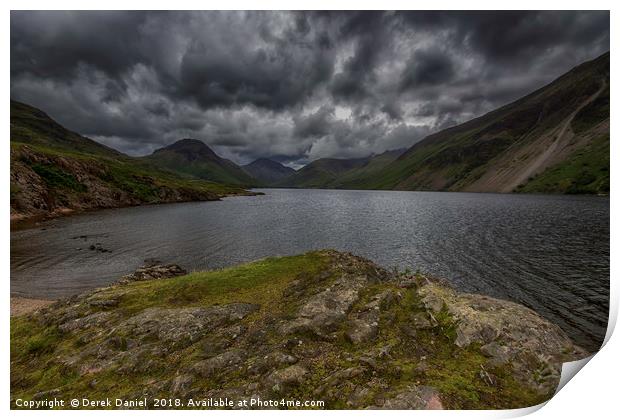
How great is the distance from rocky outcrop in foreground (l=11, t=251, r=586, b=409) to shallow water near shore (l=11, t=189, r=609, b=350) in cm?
1665

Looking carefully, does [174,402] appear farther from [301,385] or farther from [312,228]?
[312,228]

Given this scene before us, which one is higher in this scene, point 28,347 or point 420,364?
point 420,364

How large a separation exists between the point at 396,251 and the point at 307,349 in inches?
1738

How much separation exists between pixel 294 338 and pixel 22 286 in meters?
44.6

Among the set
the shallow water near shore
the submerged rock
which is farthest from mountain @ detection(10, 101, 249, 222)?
the submerged rock

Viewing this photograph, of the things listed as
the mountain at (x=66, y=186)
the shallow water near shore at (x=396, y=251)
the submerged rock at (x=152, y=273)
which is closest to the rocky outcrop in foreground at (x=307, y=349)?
the submerged rock at (x=152, y=273)

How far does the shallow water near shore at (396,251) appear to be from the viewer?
33469mm

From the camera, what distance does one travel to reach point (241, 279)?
75.2 ft

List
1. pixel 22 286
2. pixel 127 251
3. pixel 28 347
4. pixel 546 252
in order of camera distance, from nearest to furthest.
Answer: pixel 28 347 → pixel 22 286 → pixel 546 252 → pixel 127 251

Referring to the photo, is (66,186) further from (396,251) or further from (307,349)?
(307,349)

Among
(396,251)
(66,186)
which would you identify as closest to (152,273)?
(396,251)

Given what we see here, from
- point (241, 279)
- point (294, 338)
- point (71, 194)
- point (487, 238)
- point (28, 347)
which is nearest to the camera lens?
point (294, 338)
